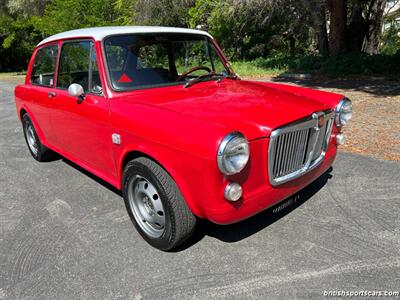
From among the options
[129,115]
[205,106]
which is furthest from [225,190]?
[129,115]

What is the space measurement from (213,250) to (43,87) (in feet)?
10.1

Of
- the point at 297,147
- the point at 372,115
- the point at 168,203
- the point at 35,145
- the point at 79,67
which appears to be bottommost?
the point at 372,115

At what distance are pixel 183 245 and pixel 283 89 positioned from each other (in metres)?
1.99

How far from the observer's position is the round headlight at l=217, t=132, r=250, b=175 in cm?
239

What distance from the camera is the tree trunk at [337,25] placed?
1322 cm

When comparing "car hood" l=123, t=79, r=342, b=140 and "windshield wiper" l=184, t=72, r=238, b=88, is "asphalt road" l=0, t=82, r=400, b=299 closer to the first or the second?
"car hood" l=123, t=79, r=342, b=140

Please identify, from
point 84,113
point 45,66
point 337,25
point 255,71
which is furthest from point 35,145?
point 337,25

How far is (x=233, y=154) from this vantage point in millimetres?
2467

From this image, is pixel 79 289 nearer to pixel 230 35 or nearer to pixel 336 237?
pixel 336 237

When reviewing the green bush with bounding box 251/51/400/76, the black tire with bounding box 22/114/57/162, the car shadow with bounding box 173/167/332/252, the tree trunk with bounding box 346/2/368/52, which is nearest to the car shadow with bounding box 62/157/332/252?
the car shadow with bounding box 173/167/332/252

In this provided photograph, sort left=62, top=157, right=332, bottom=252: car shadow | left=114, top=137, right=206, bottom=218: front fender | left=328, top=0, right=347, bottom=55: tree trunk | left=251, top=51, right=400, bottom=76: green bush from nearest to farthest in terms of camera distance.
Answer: left=114, top=137, right=206, bottom=218: front fender < left=62, top=157, right=332, bottom=252: car shadow < left=251, top=51, right=400, bottom=76: green bush < left=328, top=0, right=347, bottom=55: tree trunk

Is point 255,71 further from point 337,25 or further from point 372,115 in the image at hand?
point 372,115

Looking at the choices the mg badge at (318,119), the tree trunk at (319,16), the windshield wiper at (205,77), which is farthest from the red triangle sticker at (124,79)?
the tree trunk at (319,16)

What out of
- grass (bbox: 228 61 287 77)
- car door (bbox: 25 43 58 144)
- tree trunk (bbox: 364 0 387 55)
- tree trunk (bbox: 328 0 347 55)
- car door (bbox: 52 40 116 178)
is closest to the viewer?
car door (bbox: 52 40 116 178)
